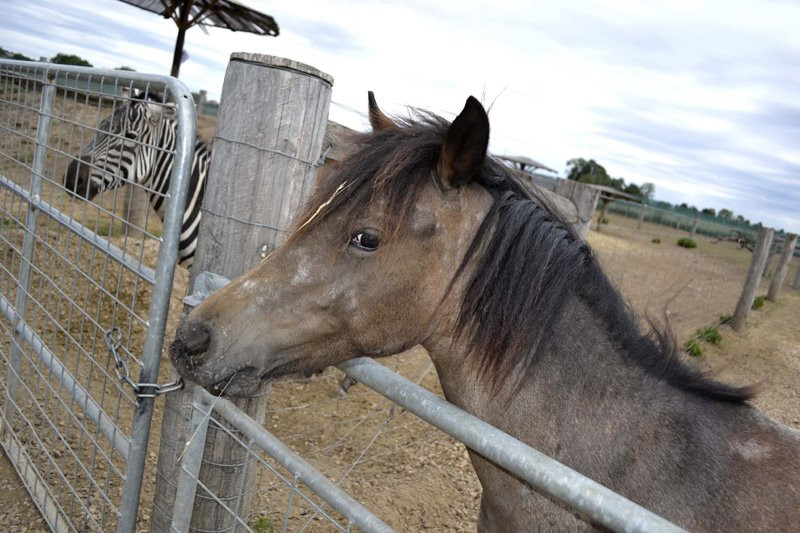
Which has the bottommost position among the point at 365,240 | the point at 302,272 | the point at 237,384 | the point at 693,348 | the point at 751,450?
the point at 693,348

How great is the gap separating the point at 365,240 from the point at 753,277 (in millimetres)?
8950

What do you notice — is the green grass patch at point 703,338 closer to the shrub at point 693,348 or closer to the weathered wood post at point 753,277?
the shrub at point 693,348

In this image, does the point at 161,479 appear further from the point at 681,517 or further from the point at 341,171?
the point at 681,517

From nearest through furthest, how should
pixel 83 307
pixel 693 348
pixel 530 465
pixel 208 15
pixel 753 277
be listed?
pixel 530 465
pixel 83 307
pixel 693 348
pixel 753 277
pixel 208 15

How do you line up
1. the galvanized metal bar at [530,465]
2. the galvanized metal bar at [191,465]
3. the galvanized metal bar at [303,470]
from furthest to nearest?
the galvanized metal bar at [191,465], the galvanized metal bar at [303,470], the galvanized metal bar at [530,465]

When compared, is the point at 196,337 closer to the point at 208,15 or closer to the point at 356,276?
the point at 356,276

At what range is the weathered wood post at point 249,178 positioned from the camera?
1.70 meters

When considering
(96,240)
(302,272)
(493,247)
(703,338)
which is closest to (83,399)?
(96,240)

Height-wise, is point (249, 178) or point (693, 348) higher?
point (249, 178)

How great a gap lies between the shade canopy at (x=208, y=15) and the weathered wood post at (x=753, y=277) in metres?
9.34

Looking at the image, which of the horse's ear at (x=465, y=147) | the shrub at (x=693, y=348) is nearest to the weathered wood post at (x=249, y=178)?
the horse's ear at (x=465, y=147)

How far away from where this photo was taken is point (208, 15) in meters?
10.1

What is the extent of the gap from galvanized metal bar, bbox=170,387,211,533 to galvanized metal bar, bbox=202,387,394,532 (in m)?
0.04

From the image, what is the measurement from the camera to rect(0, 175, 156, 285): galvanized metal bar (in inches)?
75.1
